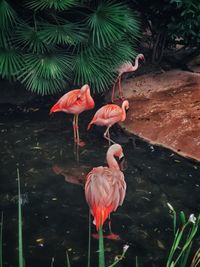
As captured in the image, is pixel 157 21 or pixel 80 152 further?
pixel 157 21

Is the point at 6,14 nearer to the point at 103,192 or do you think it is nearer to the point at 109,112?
the point at 109,112

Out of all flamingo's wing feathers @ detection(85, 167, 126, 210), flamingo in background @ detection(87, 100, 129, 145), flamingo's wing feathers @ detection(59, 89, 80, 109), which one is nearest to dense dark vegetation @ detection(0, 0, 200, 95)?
flamingo's wing feathers @ detection(59, 89, 80, 109)

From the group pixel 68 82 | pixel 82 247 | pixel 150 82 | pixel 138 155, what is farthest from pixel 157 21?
pixel 82 247

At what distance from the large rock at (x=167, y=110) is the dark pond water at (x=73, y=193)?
18 cm

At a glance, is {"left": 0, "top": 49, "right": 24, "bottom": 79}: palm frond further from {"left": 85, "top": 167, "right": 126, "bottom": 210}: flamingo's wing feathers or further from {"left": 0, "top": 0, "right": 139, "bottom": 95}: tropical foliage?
{"left": 85, "top": 167, "right": 126, "bottom": 210}: flamingo's wing feathers

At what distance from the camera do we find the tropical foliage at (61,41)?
6156mm

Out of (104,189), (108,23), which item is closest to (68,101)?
(108,23)

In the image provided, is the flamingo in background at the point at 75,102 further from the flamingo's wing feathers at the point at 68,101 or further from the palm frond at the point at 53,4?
the palm frond at the point at 53,4

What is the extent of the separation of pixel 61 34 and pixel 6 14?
0.73 metres

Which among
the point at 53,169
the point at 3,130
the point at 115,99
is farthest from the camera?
the point at 115,99

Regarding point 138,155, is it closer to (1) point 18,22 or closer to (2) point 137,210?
(2) point 137,210

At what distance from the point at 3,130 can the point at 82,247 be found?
2.75 meters

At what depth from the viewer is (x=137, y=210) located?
14.0ft

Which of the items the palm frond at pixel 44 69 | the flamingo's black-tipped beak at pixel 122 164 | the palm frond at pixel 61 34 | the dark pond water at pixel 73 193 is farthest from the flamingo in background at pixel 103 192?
the palm frond at pixel 61 34
